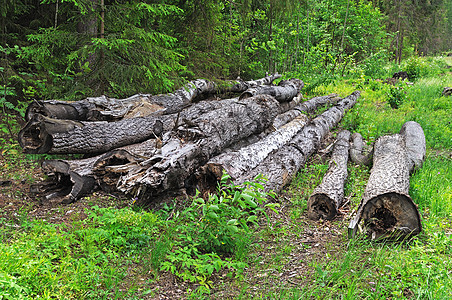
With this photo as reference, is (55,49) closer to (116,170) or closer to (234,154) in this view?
(116,170)

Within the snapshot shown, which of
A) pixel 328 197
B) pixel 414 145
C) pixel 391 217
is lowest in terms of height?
pixel 328 197

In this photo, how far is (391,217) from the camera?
403cm

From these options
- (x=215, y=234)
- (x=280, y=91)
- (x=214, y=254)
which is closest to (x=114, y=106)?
(x=215, y=234)

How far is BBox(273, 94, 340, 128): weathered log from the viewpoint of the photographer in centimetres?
862

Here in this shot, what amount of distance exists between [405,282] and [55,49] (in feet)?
25.5

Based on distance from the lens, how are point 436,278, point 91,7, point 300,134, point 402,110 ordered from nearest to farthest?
point 436,278 → point 91,7 → point 300,134 → point 402,110

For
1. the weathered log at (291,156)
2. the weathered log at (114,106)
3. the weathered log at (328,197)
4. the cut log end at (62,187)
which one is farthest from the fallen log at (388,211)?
the weathered log at (114,106)

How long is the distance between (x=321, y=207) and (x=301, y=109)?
238 inches

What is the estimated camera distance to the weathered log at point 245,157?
187 inches

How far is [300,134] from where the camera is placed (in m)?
7.71

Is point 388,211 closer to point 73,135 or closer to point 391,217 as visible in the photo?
point 391,217

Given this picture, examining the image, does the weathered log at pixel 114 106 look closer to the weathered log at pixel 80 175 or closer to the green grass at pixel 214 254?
the weathered log at pixel 80 175

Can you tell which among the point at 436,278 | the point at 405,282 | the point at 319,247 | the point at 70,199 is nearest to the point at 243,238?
the point at 319,247

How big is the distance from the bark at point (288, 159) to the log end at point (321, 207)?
2.25 ft
